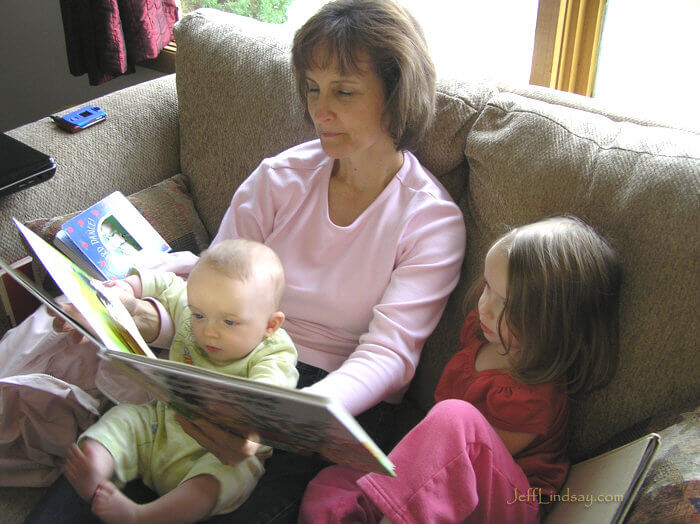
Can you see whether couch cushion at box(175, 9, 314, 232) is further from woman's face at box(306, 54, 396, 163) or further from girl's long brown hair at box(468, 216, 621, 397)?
girl's long brown hair at box(468, 216, 621, 397)

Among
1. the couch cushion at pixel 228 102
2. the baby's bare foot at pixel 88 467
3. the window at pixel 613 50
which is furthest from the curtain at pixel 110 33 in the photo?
the baby's bare foot at pixel 88 467

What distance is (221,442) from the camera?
1109 millimetres

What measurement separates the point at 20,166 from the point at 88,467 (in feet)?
3.00

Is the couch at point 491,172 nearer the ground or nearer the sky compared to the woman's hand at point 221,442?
nearer the sky

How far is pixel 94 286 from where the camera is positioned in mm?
1151

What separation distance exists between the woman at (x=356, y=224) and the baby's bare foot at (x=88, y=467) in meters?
0.10

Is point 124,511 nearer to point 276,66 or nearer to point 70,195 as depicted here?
point 70,195

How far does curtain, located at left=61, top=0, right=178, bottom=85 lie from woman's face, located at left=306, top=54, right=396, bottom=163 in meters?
1.40

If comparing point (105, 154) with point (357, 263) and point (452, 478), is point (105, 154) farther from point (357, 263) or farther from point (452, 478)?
point (452, 478)

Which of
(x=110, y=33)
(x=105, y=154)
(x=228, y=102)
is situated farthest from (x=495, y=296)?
(x=110, y=33)

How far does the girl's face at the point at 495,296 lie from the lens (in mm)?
1169

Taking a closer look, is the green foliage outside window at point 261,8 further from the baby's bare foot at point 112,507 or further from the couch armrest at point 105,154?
the baby's bare foot at point 112,507

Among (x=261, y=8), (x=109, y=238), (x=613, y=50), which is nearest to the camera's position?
(x=109, y=238)

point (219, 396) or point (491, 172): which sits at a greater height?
point (491, 172)
